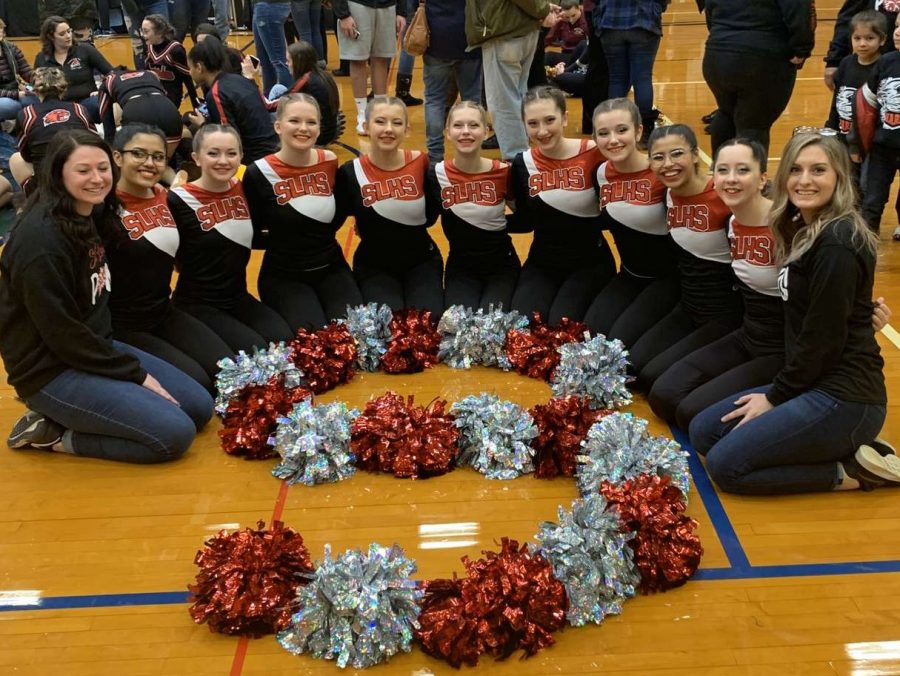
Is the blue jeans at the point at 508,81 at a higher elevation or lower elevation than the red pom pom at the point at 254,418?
higher

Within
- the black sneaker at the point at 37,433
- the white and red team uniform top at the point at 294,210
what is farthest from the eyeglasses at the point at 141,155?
the black sneaker at the point at 37,433

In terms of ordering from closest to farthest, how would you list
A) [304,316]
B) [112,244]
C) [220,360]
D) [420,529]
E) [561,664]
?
[561,664]
[420,529]
[112,244]
[220,360]
[304,316]

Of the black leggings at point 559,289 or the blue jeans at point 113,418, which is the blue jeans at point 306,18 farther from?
the blue jeans at point 113,418

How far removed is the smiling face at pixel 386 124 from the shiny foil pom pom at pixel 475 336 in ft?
2.61

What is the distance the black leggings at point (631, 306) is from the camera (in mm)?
3875

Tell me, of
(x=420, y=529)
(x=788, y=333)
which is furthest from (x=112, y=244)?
(x=788, y=333)

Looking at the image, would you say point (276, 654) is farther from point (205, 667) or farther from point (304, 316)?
point (304, 316)

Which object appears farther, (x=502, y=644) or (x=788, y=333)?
(x=788, y=333)

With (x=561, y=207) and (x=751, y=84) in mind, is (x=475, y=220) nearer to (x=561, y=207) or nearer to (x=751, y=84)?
(x=561, y=207)

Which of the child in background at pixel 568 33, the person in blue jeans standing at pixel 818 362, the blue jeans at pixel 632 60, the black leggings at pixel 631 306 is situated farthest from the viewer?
the child in background at pixel 568 33

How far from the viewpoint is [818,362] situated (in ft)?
9.52

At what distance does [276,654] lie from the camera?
2434 millimetres

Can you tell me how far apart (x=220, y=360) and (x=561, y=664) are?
6.59 ft

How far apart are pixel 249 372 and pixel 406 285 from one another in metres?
1.00
